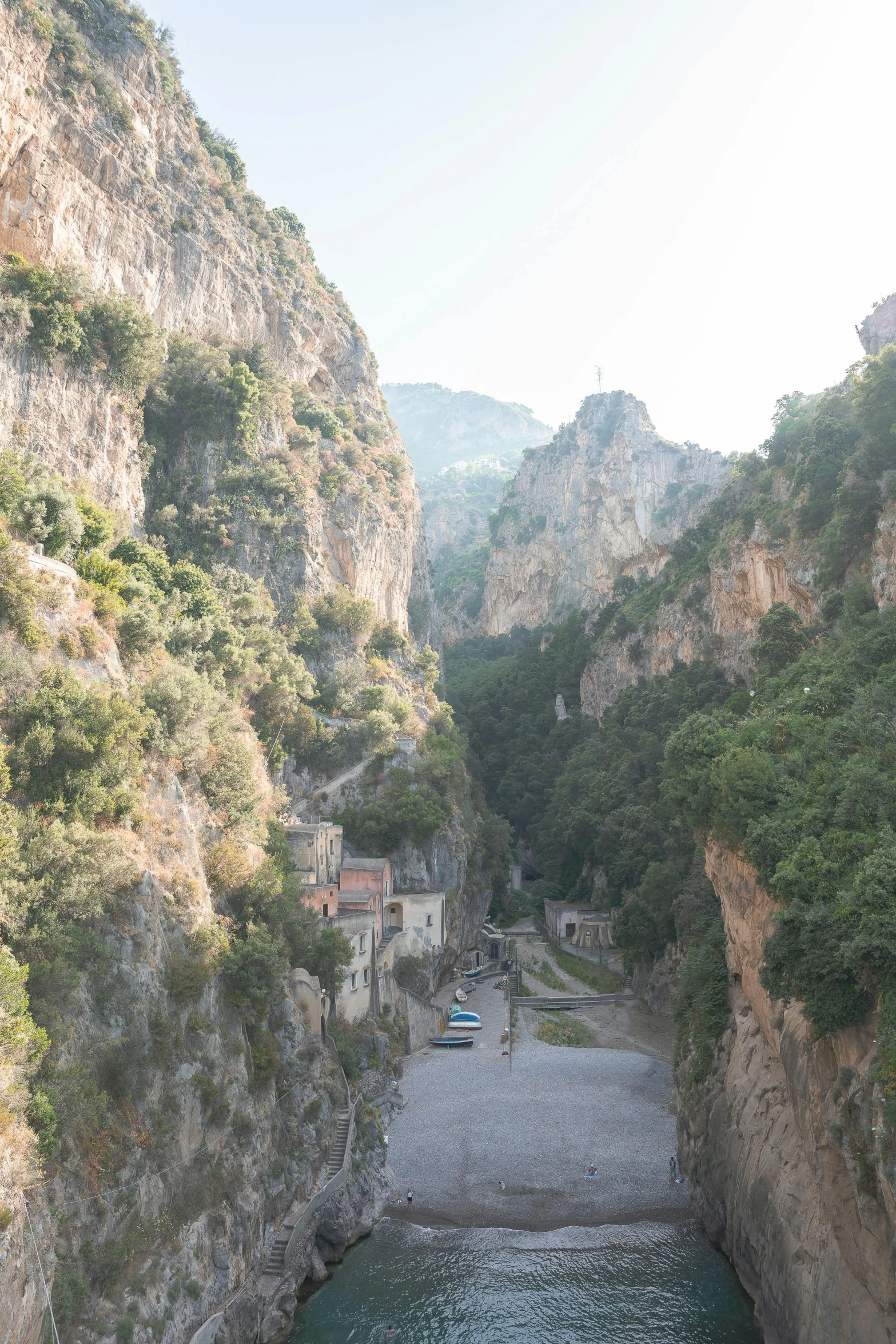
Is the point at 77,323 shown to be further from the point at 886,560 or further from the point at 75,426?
the point at 886,560

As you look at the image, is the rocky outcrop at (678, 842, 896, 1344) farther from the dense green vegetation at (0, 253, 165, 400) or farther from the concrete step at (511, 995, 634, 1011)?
the dense green vegetation at (0, 253, 165, 400)

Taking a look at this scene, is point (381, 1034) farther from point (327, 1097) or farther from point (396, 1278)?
point (396, 1278)

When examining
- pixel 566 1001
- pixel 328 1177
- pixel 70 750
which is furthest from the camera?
pixel 566 1001

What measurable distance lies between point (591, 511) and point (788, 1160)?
317 feet

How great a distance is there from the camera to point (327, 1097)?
98.0 ft

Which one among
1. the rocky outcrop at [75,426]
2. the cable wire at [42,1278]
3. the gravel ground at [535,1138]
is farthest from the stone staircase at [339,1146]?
the rocky outcrop at [75,426]

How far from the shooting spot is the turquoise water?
22.8 m

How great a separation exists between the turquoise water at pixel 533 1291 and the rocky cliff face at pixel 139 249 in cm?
3636

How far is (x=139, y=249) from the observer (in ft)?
171

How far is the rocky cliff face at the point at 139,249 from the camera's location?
4247cm

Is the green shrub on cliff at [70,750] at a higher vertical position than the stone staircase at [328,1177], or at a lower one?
higher

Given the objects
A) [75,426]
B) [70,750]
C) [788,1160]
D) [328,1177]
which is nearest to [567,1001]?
[328,1177]

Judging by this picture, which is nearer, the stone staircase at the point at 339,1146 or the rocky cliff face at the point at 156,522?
the rocky cliff face at the point at 156,522

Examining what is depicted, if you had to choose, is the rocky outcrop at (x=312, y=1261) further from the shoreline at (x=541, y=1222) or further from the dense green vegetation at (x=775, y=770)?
the dense green vegetation at (x=775, y=770)
